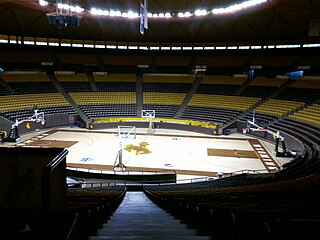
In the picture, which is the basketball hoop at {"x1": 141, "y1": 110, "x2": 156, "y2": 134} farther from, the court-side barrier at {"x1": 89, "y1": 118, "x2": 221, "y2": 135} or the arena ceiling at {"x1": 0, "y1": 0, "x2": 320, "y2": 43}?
the arena ceiling at {"x1": 0, "y1": 0, "x2": 320, "y2": 43}

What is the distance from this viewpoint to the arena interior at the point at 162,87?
2017cm

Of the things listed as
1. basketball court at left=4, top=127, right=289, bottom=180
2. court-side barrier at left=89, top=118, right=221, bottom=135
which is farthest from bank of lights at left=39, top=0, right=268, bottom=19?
basketball court at left=4, top=127, right=289, bottom=180

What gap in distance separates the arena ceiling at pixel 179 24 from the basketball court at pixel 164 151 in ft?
33.9

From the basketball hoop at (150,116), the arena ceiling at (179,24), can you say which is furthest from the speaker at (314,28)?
the basketball hoop at (150,116)

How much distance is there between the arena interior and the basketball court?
9 cm

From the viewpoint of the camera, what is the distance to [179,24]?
3316 cm

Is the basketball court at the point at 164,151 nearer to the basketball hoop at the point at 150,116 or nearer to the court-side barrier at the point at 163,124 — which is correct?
the basketball hoop at the point at 150,116

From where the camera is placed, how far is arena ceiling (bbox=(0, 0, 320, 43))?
27.2 m

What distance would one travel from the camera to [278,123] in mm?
27672

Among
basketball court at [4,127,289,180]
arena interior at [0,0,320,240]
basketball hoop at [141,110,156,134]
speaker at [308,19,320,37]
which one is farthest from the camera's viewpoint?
basketball hoop at [141,110,156,134]

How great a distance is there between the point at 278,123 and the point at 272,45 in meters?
10.7

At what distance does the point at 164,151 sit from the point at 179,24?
52.5ft

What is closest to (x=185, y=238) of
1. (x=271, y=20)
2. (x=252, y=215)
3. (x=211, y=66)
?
(x=252, y=215)

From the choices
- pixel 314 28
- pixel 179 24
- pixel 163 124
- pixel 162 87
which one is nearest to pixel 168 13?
pixel 179 24
